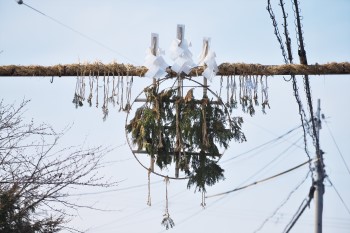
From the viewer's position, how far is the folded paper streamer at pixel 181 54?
5.98 m

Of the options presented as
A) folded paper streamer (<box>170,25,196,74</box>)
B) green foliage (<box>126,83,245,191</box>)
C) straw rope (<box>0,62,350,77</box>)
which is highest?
folded paper streamer (<box>170,25,196,74</box>)

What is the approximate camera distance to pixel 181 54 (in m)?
6.03

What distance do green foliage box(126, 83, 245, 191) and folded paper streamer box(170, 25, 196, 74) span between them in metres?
0.33

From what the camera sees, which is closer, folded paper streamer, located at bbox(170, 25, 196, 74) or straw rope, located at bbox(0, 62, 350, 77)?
folded paper streamer, located at bbox(170, 25, 196, 74)

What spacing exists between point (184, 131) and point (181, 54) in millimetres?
854

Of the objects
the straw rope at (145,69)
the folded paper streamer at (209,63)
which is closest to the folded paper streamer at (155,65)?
the straw rope at (145,69)

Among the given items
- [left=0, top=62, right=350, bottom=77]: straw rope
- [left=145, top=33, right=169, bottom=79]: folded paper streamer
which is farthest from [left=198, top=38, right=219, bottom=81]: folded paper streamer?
[left=145, top=33, right=169, bottom=79]: folded paper streamer

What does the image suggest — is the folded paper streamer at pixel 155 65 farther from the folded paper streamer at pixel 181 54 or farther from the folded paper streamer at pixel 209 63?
the folded paper streamer at pixel 209 63

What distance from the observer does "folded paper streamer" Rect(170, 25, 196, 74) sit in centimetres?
598

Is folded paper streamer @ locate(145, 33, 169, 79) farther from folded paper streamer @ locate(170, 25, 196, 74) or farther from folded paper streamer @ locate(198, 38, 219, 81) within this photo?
folded paper streamer @ locate(198, 38, 219, 81)

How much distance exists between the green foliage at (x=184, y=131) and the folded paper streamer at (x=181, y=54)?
0.33 m

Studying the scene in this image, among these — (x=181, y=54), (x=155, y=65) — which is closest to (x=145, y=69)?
(x=155, y=65)

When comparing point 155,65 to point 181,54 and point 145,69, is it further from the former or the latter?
point 181,54

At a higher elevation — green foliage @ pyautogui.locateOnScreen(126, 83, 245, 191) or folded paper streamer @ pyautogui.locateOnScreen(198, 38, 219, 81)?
folded paper streamer @ pyautogui.locateOnScreen(198, 38, 219, 81)
